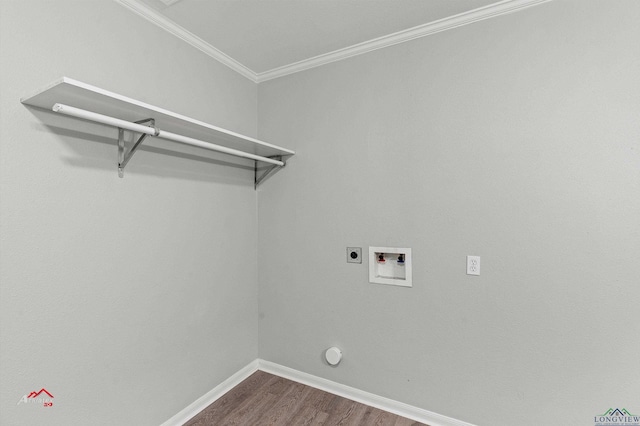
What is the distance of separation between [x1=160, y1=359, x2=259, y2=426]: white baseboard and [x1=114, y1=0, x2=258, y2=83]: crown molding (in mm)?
2298

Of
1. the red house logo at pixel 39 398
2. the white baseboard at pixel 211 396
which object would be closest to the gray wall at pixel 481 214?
the white baseboard at pixel 211 396

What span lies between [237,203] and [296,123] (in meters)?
0.77

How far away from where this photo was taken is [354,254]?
2.09 meters

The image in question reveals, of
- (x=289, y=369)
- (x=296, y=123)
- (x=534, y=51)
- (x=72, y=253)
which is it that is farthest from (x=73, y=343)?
(x=534, y=51)

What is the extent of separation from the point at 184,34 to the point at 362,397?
2634mm

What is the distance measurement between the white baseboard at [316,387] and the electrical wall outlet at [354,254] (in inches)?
34.9

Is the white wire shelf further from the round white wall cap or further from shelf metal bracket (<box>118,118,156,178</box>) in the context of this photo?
the round white wall cap

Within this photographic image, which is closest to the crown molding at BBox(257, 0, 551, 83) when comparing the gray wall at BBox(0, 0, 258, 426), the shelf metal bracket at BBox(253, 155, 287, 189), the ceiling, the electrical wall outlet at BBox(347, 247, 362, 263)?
the ceiling

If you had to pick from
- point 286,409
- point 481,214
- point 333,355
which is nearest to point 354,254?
point 333,355

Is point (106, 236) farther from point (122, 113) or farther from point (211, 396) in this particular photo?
point (211, 396)

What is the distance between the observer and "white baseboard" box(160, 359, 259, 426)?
5.95 feet

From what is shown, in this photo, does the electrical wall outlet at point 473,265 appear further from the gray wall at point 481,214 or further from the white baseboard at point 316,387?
the white baseboard at point 316,387

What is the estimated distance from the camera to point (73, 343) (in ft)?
4.44

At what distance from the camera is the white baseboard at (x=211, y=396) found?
5.95ft
